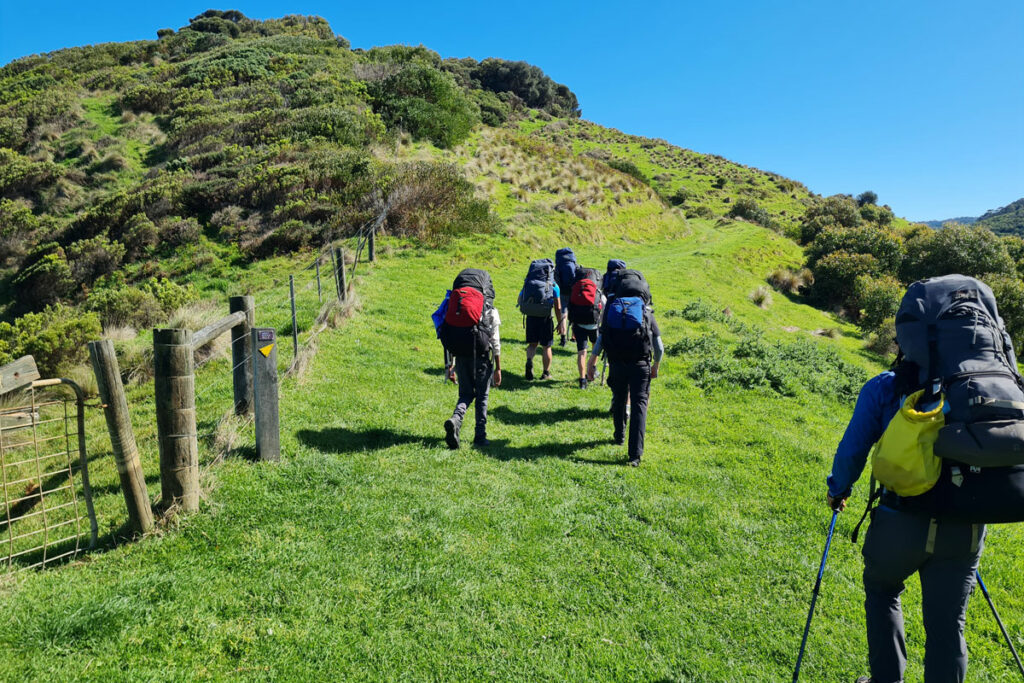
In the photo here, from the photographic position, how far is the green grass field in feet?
10.4

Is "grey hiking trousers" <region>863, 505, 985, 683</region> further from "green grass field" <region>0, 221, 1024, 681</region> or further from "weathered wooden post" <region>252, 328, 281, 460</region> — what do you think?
"weathered wooden post" <region>252, 328, 281, 460</region>

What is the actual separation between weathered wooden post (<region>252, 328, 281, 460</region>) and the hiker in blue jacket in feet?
16.3

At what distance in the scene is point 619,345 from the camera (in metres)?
5.83

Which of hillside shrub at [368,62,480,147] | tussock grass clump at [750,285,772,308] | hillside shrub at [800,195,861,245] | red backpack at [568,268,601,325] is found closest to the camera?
red backpack at [568,268,601,325]

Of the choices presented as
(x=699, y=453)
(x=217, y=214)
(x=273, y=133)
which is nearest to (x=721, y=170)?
(x=273, y=133)

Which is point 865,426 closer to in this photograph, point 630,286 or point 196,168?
point 630,286

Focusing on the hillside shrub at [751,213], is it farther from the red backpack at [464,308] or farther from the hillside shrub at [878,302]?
the red backpack at [464,308]

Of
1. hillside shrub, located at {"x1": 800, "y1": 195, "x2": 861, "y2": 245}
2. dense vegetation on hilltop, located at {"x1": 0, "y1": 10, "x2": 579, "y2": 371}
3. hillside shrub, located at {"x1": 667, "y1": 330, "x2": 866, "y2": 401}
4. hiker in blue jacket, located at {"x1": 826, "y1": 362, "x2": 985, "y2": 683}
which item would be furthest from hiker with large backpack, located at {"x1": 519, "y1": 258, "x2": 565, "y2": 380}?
hillside shrub, located at {"x1": 800, "y1": 195, "x2": 861, "y2": 245}

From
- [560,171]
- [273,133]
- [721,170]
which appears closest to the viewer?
[273,133]

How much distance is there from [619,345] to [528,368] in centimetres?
319

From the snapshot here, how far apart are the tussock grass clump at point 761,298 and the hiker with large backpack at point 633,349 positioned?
52.7 ft

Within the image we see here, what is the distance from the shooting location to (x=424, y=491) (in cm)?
510

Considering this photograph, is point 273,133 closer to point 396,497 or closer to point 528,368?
point 528,368

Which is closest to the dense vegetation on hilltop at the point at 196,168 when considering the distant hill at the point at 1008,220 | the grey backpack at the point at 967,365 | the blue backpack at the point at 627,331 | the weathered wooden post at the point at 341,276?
the weathered wooden post at the point at 341,276
